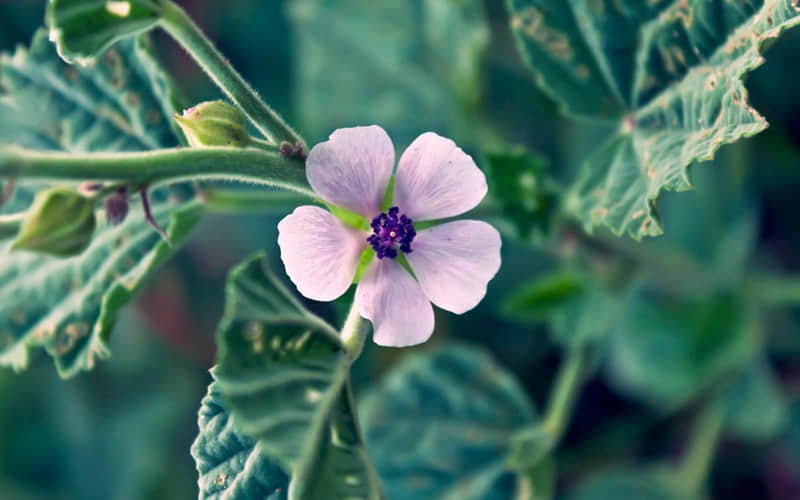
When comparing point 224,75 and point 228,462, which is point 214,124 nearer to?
point 224,75

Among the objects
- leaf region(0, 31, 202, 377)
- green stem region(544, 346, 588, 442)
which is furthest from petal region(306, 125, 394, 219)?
green stem region(544, 346, 588, 442)

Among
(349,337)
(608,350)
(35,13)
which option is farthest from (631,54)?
(35,13)

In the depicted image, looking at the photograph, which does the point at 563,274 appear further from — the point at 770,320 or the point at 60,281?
the point at 60,281

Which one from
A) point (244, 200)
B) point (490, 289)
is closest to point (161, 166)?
point (244, 200)

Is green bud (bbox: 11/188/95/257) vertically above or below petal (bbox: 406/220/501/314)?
above

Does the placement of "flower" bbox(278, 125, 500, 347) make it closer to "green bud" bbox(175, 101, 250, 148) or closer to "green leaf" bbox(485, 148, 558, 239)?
"green bud" bbox(175, 101, 250, 148)

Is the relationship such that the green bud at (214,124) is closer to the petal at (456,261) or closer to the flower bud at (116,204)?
the flower bud at (116,204)

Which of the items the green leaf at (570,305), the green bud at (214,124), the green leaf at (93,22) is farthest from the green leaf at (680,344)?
the green leaf at (93,22)
